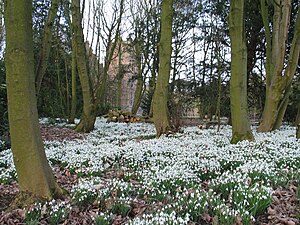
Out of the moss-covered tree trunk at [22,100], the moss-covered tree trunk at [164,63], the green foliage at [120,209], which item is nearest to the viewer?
the green foliage at [120,209]

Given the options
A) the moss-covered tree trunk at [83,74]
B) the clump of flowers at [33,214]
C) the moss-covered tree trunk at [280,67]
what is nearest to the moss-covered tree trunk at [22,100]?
the clump of flowers at [33,214]

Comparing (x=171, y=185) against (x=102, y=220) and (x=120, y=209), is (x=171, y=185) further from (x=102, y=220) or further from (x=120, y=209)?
(x=102, y=220)

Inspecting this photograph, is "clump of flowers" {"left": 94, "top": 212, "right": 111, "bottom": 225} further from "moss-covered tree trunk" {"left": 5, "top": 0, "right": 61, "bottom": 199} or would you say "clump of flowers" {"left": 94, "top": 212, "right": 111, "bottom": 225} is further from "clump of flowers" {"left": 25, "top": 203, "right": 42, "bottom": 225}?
"moss-covered tree trunk" {"left": 5, "top": 0, "right": 61, "bottom": 199}

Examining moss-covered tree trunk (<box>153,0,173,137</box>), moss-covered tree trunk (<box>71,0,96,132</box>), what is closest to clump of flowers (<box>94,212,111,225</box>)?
moss-covered tree trunk (<box>153,0,173,137</box>)

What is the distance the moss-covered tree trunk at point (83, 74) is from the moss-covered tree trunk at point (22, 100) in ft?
28.5

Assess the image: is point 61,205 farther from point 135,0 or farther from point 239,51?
point 135,0

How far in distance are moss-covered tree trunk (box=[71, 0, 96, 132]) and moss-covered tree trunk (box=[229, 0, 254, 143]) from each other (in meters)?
6.34

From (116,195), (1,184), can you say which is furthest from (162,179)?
(1,184)

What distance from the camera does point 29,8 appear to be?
11.2 feet

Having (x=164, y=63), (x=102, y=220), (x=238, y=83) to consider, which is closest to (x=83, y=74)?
(x=164, y=63)

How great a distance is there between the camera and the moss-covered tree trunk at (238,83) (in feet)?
25.7

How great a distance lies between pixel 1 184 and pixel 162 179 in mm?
2445

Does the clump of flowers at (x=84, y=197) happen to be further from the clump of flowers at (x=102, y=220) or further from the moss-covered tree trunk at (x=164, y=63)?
the moss-covered tree trunk at (x=164, y=63)

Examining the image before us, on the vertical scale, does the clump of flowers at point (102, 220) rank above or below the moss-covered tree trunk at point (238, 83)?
below
